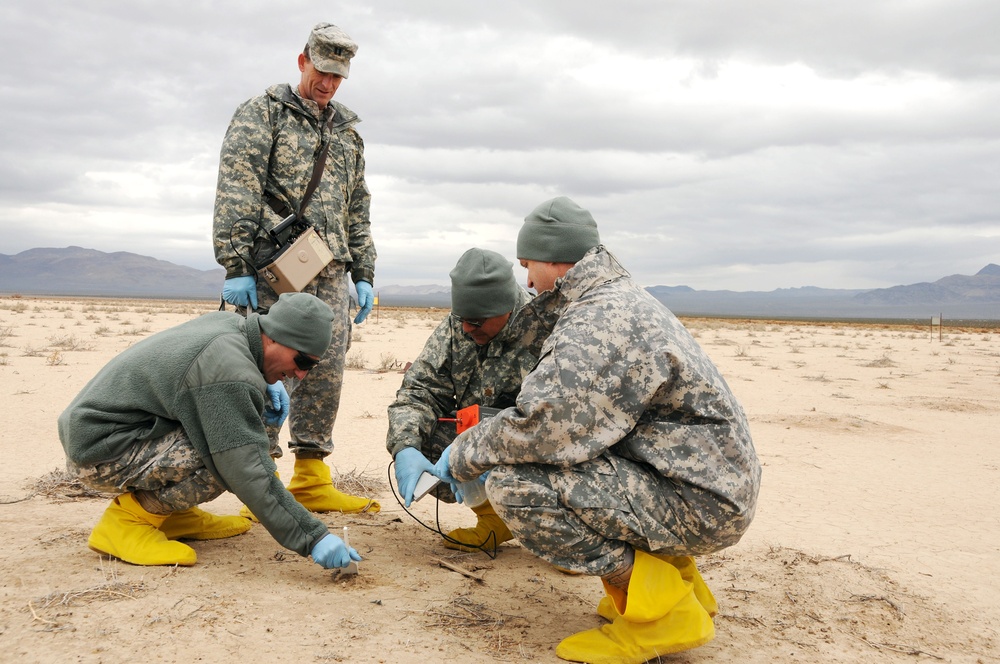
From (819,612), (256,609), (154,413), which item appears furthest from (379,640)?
(819,612)

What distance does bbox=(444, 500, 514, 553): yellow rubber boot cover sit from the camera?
11.8 ft

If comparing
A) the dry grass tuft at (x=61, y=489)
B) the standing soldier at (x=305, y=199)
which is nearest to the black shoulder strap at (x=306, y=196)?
the standing soldier at (x=305, y=199)

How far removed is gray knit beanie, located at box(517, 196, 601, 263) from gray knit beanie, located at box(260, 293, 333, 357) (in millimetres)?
798

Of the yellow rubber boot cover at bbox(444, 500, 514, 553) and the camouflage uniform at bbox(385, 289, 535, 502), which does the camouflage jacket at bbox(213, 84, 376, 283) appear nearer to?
the camouflage uniform at bbox(385, 289, 535, 502)

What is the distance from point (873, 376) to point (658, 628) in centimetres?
1129

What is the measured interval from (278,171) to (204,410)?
1533 millimetres

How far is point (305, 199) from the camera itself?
3.91 meters

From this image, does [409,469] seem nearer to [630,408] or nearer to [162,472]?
[162,472]

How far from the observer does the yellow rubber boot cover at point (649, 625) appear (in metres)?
2.46

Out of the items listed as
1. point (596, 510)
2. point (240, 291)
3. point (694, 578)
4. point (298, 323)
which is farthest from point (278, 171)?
point (694, 578)

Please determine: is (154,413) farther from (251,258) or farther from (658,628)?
(658,628)

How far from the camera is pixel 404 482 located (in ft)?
10.2

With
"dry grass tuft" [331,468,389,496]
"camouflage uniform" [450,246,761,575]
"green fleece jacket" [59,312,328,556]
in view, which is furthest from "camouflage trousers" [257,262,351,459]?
"camouflage uniform" [450,246,761,575]

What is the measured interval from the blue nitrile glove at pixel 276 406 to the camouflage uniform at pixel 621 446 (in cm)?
128
